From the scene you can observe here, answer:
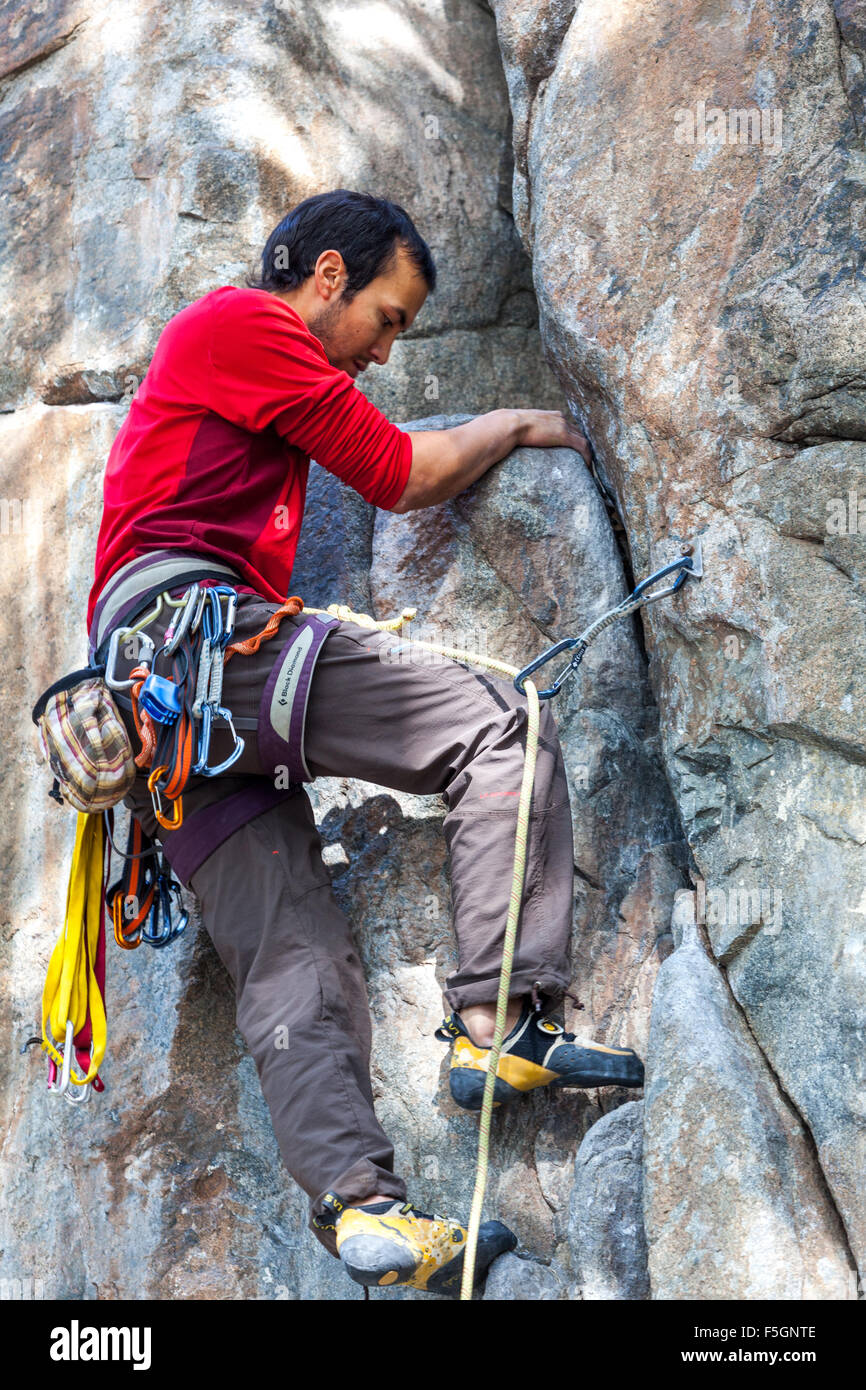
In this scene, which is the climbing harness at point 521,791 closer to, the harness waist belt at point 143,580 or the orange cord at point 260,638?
the orange cord at point 260,638

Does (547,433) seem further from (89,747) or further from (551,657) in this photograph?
(89,747)

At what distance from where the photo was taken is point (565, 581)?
395 cm

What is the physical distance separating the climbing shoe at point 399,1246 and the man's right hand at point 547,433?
2177 millimetres

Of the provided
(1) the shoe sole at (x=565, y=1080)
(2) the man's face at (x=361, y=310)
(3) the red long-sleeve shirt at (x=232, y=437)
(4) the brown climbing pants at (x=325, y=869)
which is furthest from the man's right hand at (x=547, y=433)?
(1) the shoe sole at (x=565, y=1080)

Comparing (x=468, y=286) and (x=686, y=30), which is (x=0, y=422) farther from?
(x=686, y=30)

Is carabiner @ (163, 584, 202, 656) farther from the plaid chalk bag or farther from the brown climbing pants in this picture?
the plaid chalk bag

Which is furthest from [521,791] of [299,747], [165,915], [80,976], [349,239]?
[349,239]

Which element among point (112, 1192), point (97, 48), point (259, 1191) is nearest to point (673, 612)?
point (259, 1191)

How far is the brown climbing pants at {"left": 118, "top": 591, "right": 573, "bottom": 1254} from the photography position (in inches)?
126

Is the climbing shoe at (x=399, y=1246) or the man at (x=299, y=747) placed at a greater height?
the man at (x=299, y=747)

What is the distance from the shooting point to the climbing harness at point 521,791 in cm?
293

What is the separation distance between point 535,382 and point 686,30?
1.33 metres

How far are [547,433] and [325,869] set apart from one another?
4.82 ft

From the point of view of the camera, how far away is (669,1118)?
300 cm
